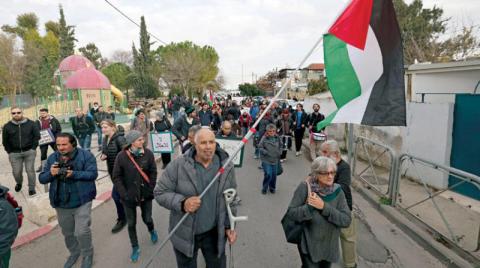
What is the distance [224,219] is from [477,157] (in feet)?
18.9

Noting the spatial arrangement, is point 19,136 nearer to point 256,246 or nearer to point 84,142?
point 84,142

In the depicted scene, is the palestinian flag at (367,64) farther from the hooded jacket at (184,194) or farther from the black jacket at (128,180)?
the black jacket at (128,180)

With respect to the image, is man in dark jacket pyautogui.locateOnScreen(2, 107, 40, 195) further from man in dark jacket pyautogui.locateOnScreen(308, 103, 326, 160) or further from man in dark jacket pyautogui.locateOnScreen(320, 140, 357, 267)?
man in dark jacket pyautogui.locateOnScreen(308, 103, 326, 160)

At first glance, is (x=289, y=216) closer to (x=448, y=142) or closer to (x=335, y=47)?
(x=335, y=47)

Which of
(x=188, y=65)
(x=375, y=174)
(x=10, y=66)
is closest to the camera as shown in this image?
(x=375, y=174)

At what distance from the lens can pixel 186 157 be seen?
2416 millimetres

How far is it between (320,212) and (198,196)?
3.45 ft

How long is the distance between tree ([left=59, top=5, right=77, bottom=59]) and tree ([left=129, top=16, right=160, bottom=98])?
30.1 ft

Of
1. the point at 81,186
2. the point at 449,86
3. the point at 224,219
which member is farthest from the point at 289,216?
the point at 449,86

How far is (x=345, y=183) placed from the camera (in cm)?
307

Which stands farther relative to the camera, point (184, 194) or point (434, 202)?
point (434, 202)

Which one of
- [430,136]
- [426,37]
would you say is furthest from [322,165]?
[426,37]

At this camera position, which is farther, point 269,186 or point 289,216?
point 269,186

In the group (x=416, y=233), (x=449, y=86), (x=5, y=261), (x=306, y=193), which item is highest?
(x=449, y=86)
